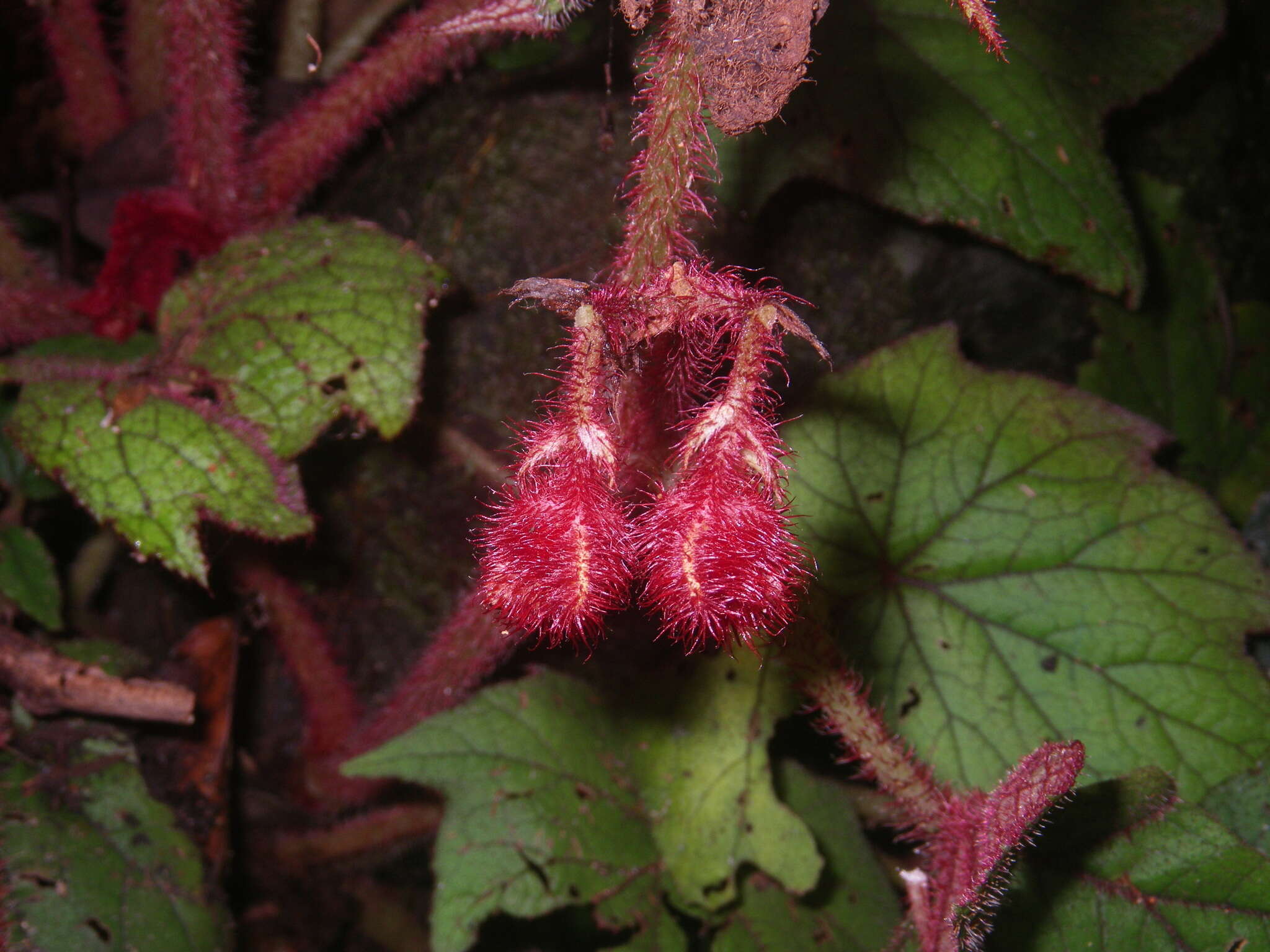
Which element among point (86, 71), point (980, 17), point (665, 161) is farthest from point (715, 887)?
point (86, 71)

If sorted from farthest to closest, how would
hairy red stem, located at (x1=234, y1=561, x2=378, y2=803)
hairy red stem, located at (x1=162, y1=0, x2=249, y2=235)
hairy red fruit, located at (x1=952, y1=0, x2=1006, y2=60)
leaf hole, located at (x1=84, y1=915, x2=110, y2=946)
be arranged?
hairy red stem, located at (x1=234, y1=561, x2=378, y2=803) → hairy red stem, located at (x1=162, y1=0, x2=249, y2=235) → leaf hole, located at (x1=84, y1=915, x2=110, y2=946) → hairy red fruit, located at (x1=952, y1=0, x2=1006, y2=60)

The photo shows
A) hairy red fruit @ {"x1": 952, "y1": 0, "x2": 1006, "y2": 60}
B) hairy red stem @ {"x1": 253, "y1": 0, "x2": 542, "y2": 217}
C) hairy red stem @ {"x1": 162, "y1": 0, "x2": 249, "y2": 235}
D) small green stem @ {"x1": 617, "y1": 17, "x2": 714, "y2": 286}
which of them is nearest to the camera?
hairy red fruit @ {"x1": 952, "y1": 0, "x2": 1006, "y2": 60}

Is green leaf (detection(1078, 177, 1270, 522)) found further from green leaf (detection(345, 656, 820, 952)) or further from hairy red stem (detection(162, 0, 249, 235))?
hairy red stem (detection(162, 0, 249, 235))

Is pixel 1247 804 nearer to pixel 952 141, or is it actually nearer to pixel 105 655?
pixel 952 141

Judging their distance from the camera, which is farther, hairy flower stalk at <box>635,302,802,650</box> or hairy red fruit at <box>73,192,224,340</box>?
hairy red fruit at <box>73,192,224,340</box>

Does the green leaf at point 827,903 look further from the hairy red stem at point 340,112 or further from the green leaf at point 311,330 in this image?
the hairy red stem at point 340,112

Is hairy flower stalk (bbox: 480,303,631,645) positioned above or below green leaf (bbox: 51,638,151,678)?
above

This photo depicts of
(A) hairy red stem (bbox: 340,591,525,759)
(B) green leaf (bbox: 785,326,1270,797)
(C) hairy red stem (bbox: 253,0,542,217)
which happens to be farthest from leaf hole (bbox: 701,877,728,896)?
(C) hairy red stem (bbox: 253,0,542,217)

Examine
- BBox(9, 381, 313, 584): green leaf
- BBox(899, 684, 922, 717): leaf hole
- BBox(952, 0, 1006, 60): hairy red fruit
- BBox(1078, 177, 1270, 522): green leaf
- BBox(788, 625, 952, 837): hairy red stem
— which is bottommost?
BBox(899, 684, 922, 717): leaf hole
